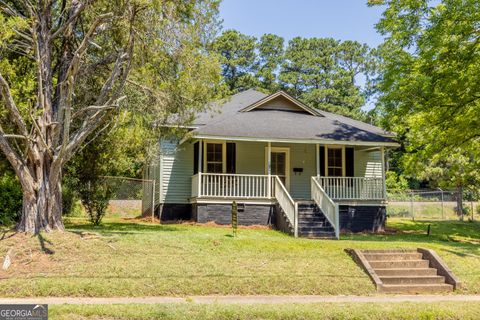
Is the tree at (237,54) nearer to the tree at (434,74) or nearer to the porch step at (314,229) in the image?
the tree at (434,74)

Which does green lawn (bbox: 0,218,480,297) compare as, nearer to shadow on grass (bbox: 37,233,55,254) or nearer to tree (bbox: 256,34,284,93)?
shadow on grass (bbox: 37,233,55,254)

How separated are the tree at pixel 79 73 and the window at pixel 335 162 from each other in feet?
27.5

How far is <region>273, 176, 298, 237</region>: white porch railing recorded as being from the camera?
15398mm

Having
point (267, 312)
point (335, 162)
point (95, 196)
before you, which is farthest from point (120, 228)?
point (335, 162)

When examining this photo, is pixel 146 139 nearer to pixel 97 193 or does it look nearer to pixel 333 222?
pixel 97 193

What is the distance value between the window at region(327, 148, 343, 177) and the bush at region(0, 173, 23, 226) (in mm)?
12268

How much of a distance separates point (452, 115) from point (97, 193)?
503 inches

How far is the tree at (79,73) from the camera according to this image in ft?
36.0

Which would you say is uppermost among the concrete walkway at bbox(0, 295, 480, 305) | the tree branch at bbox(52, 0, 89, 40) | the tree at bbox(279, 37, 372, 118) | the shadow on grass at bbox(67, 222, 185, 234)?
the tree at bbox(279, 37, 372, 118)

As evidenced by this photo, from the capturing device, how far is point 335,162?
20625mm

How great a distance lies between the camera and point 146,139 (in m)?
14.5

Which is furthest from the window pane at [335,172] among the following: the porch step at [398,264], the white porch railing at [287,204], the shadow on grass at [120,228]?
the porch step at [398,264]

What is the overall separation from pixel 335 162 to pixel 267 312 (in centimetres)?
1394

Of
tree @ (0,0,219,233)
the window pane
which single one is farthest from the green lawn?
the window pane
